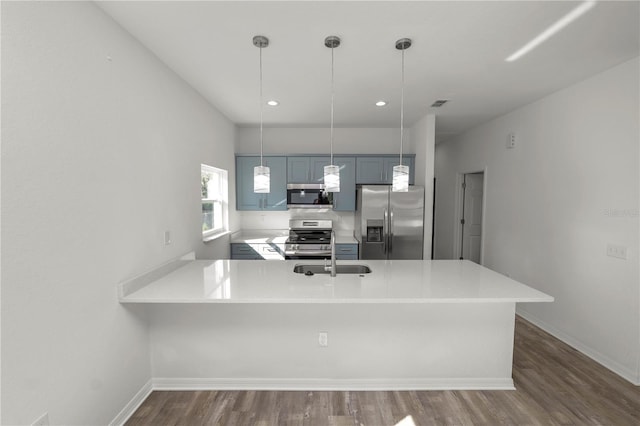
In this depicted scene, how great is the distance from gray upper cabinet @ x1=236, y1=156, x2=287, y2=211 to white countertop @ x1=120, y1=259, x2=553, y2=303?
2.05m

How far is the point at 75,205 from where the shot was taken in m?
1.55

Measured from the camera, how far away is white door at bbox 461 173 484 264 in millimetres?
5066

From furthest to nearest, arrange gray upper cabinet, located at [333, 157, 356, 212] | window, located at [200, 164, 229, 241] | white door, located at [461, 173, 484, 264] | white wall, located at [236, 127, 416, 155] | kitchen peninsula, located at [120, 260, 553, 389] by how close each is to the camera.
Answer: white door, located at [461, 173, 484, 264]
white wall, located at [236, 127, 416, 155]
gray upper cabinet, located at [333, 157, 356, 212]
window, located at [200, 164, 229, 241]
kitchen peninsula, located at [120, 260, 553, 389]

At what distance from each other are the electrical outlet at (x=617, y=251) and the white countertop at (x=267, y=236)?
261 centimetres

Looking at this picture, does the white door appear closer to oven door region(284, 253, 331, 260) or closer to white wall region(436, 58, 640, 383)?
white wall region(436, 58, 640, 383)

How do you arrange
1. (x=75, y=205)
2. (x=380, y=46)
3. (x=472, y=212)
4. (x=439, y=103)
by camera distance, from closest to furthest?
(x=75, y=205) < (x=380, y=46) < (x=439, y=103) < (x=472, y=212)

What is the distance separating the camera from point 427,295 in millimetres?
1863

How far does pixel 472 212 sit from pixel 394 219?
196 centimetres

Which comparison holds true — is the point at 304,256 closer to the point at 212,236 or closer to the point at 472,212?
the point at 212,236

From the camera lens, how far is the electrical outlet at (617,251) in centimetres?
244

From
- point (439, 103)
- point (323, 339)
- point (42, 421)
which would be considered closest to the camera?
point (42, 421)

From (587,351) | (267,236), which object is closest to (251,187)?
(267,236)

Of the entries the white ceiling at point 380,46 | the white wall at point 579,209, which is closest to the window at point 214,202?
the white ceiling at point 380,46

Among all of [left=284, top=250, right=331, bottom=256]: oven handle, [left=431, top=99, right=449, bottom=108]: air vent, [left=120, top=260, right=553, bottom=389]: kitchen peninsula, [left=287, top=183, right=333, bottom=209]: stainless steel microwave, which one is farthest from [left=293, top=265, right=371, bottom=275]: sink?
[left=431, top=99, right=449, bottom=108]: air vent
